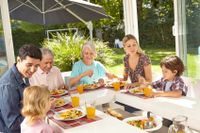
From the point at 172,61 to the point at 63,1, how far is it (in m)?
2.75

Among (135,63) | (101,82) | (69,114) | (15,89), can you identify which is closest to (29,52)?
(15,89)

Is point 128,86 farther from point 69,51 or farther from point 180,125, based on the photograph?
point 69,51

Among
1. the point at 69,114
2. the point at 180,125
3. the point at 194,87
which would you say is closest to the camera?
the point at 180,125

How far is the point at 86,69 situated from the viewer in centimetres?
330

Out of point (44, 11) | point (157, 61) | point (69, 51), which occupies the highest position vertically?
point (44, 11)

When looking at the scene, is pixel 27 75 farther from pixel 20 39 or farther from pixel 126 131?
pixel 20 39

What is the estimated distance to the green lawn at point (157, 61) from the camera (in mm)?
4047

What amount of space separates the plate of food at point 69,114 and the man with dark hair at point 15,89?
10.7 inches

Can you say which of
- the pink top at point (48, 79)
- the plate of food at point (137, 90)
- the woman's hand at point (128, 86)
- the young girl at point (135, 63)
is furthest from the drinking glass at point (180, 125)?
the pink top at point (48, 79)

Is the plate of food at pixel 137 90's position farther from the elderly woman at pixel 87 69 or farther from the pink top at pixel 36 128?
the pink top at pixel 36 128

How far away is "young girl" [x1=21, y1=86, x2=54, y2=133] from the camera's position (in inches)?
69.6

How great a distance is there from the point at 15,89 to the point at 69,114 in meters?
0.43

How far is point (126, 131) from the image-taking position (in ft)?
5.78

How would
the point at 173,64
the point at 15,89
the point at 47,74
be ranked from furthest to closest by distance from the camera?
1. the point at 47,74
2. the point at 173,64
3. the point at 15,89
